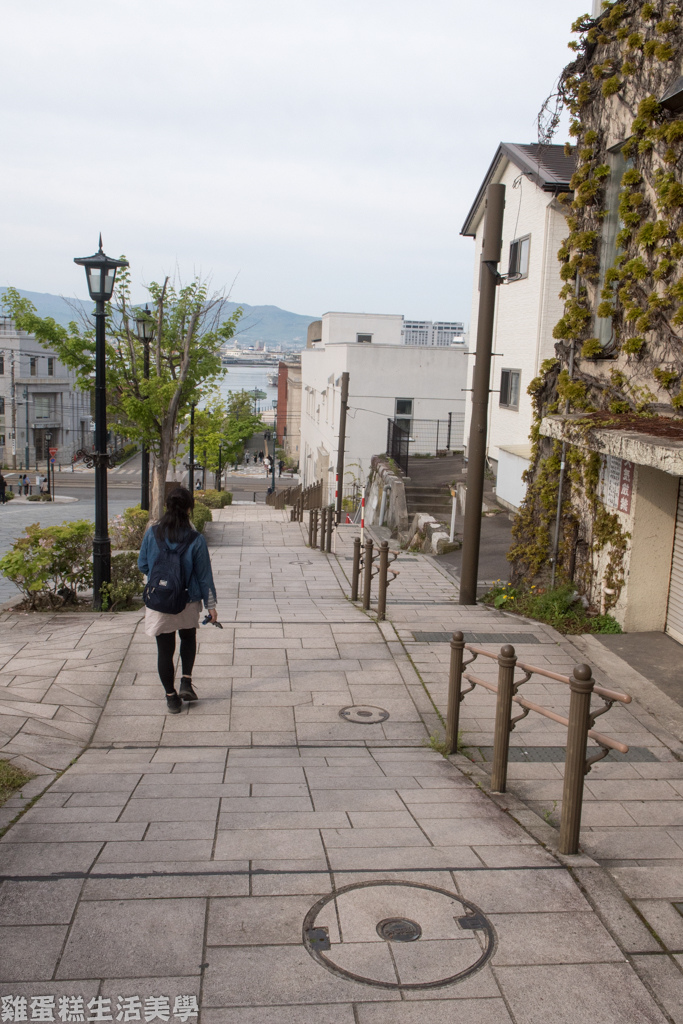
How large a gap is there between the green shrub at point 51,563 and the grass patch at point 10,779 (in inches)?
188

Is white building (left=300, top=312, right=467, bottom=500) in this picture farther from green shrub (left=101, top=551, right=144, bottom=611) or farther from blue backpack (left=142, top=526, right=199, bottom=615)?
blue backpack (left=142, top=526, right=199, bottom=615)

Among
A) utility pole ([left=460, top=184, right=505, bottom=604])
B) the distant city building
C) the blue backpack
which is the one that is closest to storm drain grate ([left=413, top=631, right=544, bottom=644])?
utility pole ([left=460, top=184, right=505, bottom=604])

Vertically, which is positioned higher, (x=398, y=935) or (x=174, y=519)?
(x=174, y=519)

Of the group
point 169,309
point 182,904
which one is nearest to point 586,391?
point 182,904

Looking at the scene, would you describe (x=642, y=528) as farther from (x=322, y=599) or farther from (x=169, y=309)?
(x=169, y=309)

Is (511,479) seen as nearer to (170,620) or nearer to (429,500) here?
(429,500)

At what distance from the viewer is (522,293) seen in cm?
1869

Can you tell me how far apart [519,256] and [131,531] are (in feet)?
34.7

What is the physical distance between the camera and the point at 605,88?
9.32m

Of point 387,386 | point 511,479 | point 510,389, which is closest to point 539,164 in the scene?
point 510,389

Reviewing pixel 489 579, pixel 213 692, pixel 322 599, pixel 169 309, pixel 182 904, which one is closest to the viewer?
pixel 182 904

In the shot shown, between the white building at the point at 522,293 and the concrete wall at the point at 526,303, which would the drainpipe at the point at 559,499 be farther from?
the concrete wall at the point at 526,303

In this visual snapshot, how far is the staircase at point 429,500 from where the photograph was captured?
20.6 metres

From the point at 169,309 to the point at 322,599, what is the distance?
38.7ft
